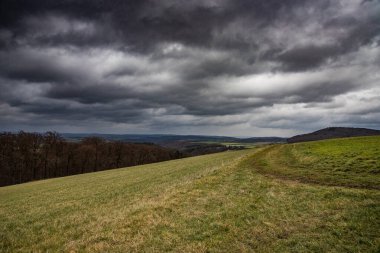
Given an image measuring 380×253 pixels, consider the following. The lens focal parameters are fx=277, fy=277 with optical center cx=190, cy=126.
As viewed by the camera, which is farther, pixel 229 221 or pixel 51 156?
pixel 51 156

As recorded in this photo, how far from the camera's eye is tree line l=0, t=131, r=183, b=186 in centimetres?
7756

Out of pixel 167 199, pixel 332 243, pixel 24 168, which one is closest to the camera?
pixel 332 243

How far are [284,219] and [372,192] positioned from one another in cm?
668

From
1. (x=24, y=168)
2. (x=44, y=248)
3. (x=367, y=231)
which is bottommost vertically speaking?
(x=24, y=168)

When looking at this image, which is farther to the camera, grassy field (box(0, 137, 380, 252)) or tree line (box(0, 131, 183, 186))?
tree line (box(0, 131, 183, 186))

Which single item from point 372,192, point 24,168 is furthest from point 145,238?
point 24,168

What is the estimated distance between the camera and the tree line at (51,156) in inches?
3054

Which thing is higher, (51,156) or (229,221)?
(229,221)

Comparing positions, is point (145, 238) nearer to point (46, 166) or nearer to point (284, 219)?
point (284, 219)

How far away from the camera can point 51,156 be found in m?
83.2

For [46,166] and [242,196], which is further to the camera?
[46,166]

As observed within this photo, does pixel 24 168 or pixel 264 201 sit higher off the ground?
pixel 264 201

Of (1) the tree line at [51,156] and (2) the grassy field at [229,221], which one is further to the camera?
(1) the tree line at [51,156]

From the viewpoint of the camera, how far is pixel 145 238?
1213 cm
